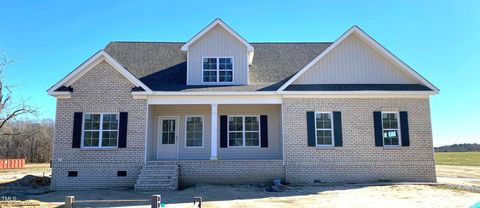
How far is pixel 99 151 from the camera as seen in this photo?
50.5ft

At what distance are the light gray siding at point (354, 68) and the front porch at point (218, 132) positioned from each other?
2380 mm

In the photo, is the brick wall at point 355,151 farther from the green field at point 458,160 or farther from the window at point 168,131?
the green field at point 458,160

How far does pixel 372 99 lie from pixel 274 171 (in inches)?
213

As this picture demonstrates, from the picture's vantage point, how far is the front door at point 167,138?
675 inches

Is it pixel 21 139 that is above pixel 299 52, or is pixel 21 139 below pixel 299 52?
below

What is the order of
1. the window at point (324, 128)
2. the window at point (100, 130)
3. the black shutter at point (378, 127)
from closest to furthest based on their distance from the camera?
the window at point (100, 130)
the black shutter at point (378, 127)
the window at point (324, 128)

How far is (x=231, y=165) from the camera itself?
1547 centimetres

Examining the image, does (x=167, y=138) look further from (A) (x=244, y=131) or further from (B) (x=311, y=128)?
(B) (x=311, y=128)

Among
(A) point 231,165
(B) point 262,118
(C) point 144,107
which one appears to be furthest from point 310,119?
(C) point 144,107

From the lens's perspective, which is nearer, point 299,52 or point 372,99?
point 372,99

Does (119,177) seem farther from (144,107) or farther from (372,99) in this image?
(372,99)

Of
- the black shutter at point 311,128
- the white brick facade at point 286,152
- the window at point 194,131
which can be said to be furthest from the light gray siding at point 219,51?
the black shutter at point 311,128

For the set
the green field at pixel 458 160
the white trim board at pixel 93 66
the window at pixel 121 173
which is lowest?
the green field at pixel 458 160

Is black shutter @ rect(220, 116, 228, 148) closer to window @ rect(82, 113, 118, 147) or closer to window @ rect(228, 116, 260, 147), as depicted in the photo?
window @ rect(228, 116, 260, 147)
